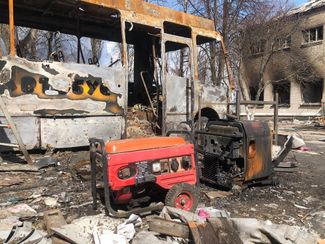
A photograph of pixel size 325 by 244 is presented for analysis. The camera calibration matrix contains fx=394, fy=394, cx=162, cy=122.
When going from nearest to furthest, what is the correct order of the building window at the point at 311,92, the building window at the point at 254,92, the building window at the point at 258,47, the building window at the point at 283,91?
1. the building window at the point at 311,92
2. the building window at the point at 258,47
3. the building window at the point at 283,91
4. the building window at the point at 254,92

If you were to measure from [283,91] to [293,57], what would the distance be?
9.10 ft

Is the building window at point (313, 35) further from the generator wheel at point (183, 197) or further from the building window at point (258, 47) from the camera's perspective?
the generator wheel at point (183, 197)

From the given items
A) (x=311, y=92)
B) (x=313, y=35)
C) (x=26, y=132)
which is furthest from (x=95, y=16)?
(x=313, y=35)

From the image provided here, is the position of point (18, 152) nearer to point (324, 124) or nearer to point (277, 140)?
point (277, 140)

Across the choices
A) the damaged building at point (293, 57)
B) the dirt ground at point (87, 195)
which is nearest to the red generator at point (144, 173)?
the dirt ground at point (87, 195)

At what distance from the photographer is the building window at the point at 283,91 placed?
27953 mm

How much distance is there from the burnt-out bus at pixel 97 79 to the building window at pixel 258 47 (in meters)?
18.2

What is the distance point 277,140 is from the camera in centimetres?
720

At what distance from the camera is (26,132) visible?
652cm

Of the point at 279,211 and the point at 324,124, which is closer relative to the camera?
the point at 279,211

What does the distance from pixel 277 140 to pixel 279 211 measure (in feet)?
7.68

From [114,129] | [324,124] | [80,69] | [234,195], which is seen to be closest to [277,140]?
[234,195]

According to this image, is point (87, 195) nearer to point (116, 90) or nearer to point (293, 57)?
point (116, 90)

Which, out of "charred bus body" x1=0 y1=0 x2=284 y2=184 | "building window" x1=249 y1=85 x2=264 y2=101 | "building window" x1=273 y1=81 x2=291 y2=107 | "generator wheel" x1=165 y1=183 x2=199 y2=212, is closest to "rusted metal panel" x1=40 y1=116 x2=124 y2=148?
"charred bus body" x1=0 y1=0 x2=284 y2=184
